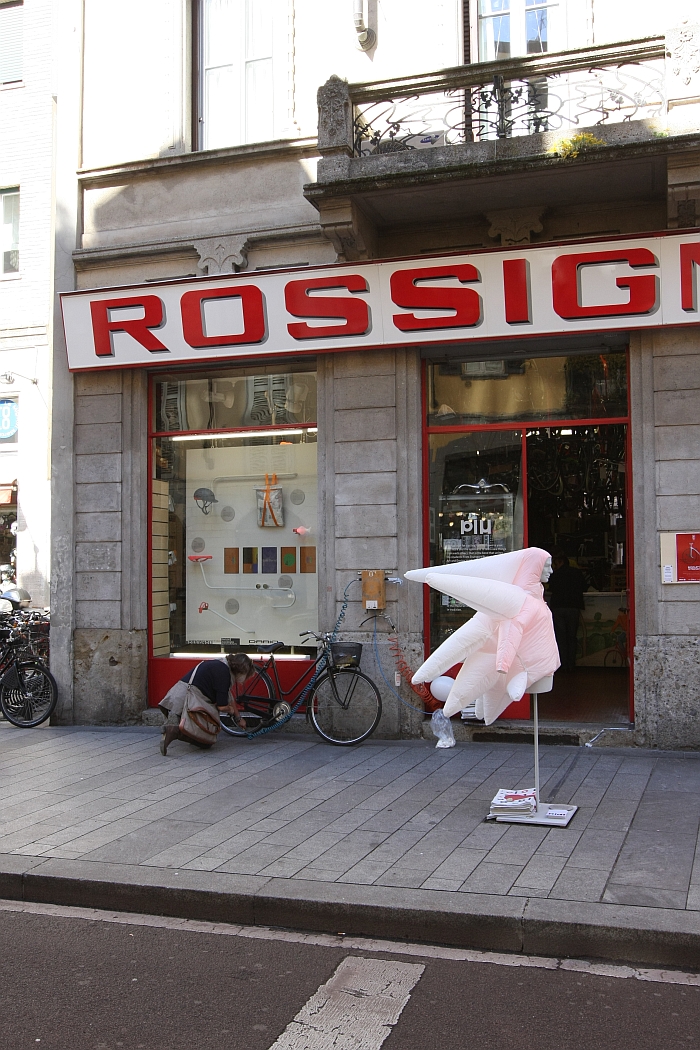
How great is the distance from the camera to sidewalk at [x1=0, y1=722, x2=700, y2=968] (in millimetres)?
4598

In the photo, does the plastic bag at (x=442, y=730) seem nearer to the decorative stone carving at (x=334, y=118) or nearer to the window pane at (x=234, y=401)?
the window pane at (x=234, y=401)

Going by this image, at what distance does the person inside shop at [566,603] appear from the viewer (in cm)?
1260

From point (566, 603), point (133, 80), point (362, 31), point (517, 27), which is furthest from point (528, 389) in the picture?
point (133, 80)

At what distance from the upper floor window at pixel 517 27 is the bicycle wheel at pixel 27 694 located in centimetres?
806

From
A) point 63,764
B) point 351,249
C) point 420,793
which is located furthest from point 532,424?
point 63,764

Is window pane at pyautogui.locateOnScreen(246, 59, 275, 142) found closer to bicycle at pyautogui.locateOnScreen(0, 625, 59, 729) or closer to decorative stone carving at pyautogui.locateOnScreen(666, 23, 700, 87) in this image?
decorative stone carving at pyautogui.locateOnScreen(666, 23, 700, 87)

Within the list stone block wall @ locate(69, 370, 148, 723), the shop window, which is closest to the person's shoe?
stone block wall @ locate(69, 370, 148, 723)

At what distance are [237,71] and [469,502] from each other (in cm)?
555

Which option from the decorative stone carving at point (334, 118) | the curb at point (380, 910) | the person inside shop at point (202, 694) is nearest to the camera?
the curb at point (380, 910)

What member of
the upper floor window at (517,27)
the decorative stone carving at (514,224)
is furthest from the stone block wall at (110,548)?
the upper floor window at (517,27)

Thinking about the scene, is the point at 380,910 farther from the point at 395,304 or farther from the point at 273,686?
the point at 395,304

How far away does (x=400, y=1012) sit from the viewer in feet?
12.5

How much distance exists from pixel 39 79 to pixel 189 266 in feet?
40.6

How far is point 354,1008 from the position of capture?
3859mm
